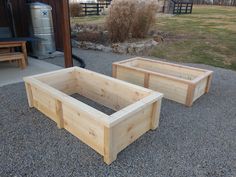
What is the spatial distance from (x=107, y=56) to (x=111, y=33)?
103cm

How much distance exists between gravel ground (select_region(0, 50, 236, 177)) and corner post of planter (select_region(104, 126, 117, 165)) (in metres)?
0.05

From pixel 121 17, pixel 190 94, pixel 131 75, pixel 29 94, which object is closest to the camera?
pixel 29 94

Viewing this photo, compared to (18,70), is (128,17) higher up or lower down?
higher up

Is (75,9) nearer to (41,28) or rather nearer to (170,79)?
(41,28)

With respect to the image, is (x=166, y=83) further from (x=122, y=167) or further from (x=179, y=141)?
(x=122, y=167)

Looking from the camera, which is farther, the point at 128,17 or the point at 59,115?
the point at 128,17

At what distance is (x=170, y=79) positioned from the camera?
2.91 m

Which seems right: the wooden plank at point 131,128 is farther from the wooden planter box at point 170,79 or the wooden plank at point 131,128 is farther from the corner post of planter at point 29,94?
the corner post of planter at point 29,94

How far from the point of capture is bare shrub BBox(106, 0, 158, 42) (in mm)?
5734

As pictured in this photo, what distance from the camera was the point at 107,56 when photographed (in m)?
5.56

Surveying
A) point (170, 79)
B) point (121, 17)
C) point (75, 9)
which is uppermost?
point (75, 9)

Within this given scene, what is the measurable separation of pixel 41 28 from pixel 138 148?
4.38m

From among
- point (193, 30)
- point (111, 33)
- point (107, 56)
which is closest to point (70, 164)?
point (107, 56)

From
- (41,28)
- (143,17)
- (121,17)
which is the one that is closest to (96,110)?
(41,28)
